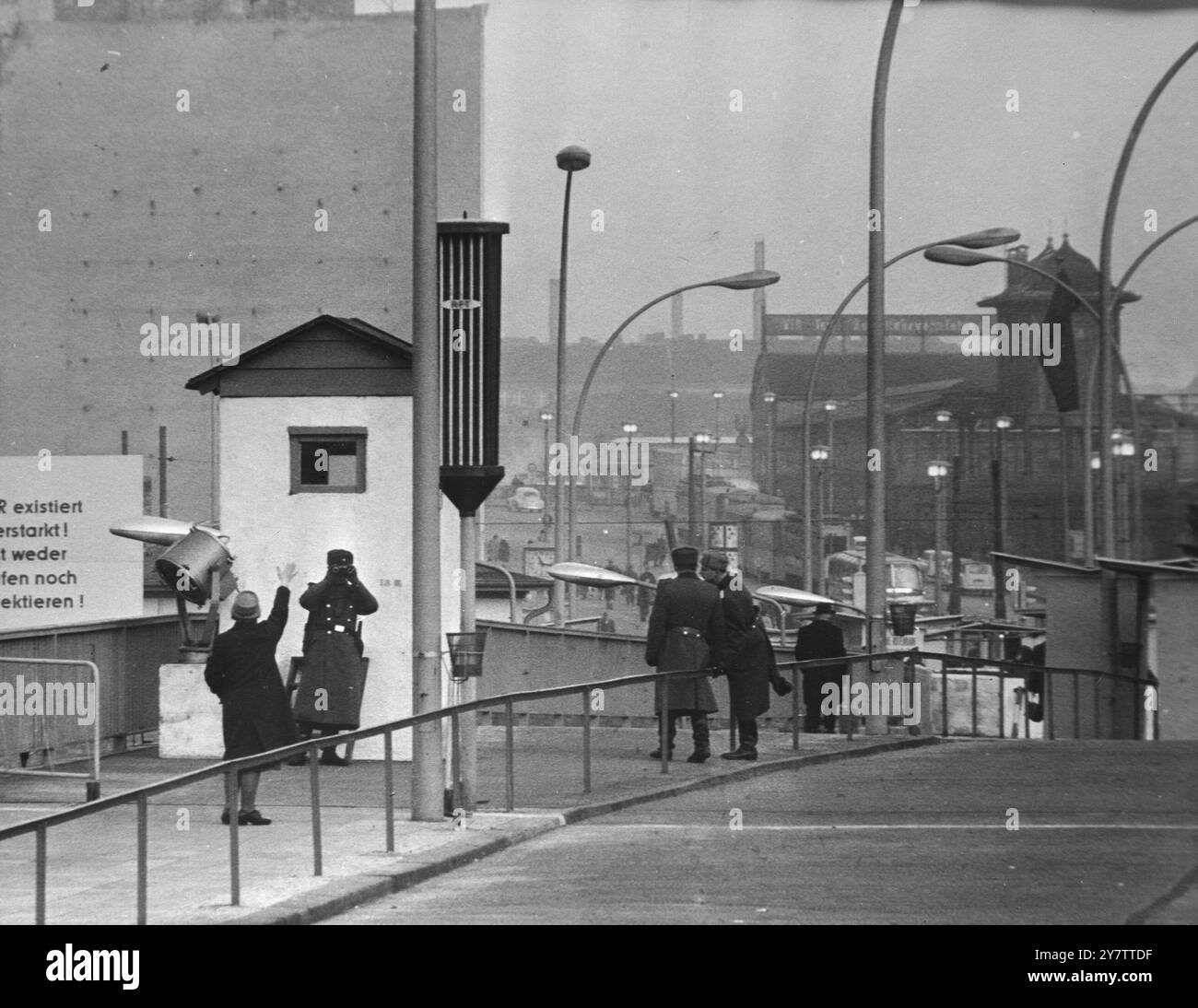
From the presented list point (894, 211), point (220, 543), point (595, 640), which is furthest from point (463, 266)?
point (595, 640)

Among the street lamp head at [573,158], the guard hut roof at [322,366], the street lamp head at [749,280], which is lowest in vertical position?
the guard hut roof at [322,366]

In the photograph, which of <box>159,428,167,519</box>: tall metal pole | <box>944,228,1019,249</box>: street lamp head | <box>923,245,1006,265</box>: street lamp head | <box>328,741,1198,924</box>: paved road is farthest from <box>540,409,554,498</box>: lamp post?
<box>159,428,167,519</box>: tall metal pole

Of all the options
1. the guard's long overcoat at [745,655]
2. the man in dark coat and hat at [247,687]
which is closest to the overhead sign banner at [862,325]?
the guard's long overcoat at [745,655]

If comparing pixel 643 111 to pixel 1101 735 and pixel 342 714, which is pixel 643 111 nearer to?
pixel 1101 735

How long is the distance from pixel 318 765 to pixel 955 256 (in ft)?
13.8

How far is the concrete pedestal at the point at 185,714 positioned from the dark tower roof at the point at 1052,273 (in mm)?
6921

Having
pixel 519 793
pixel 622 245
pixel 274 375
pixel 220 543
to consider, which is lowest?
pixel 519 793

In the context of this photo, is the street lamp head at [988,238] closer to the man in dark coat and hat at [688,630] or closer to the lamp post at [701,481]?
the lamp post at [701,481]

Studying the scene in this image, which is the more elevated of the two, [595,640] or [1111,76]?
[1111,76]

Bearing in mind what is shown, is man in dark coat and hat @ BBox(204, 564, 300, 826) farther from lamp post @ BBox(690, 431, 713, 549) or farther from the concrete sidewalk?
lamp post @ BBox(690, 431, 713, 549)

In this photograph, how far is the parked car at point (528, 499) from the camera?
586 inches

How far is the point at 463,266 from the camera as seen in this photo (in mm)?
9773

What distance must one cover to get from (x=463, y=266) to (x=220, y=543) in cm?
A: 381

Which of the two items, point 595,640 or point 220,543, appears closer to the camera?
point 220,543
